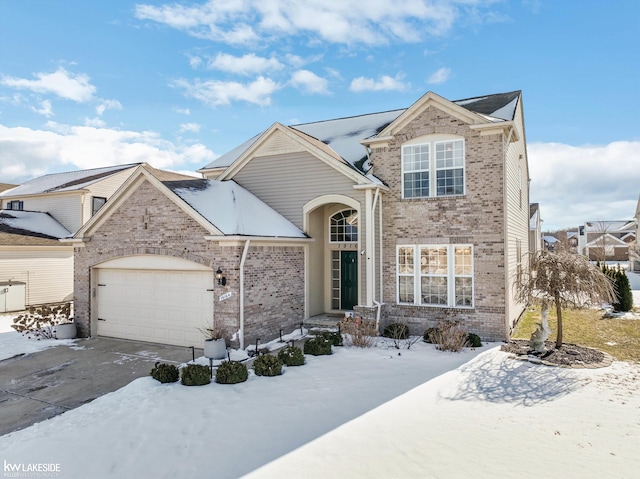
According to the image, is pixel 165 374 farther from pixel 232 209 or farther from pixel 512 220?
pixel 512 220

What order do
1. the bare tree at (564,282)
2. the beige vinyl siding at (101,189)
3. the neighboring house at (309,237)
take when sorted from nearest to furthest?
the bare tree at (564,282) < the neighboring house at (309,237) < the beige vinyl siding at (101,189)

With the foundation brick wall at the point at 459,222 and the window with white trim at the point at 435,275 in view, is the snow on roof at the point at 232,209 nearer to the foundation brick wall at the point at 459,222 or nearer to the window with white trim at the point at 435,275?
the foundation brick wall at the point at 459,222

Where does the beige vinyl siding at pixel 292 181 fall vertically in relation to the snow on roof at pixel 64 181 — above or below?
below

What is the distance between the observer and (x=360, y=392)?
25.2 ft

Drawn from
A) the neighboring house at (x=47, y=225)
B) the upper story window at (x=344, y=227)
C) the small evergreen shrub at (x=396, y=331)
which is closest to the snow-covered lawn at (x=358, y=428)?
the small evergreen shrub at (x=396, y=331)

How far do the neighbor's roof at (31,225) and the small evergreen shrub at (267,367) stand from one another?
17718 mm

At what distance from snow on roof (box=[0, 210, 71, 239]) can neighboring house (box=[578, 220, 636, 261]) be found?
58.6m

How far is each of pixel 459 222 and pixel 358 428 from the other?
8091 mm

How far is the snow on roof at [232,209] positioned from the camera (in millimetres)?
11359

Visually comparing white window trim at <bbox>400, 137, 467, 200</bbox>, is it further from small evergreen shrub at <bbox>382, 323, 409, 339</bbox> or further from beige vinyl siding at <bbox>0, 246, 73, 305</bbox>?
beige vinyl siding at <bbox>0, 246, 73, 305</bbox>

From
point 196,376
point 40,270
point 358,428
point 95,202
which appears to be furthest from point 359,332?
point 95,202

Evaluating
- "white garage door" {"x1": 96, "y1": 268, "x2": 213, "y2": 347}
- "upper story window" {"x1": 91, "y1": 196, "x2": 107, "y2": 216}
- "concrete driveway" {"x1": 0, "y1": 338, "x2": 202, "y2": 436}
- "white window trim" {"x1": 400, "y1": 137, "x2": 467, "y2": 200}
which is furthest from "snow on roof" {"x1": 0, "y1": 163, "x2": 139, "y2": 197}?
"white window trim" {"x1": 400, "y1": 137, "x2": 467, "y2": 200}

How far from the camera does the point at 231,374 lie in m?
8.34

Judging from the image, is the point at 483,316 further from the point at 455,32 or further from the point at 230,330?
the point at 455,32
